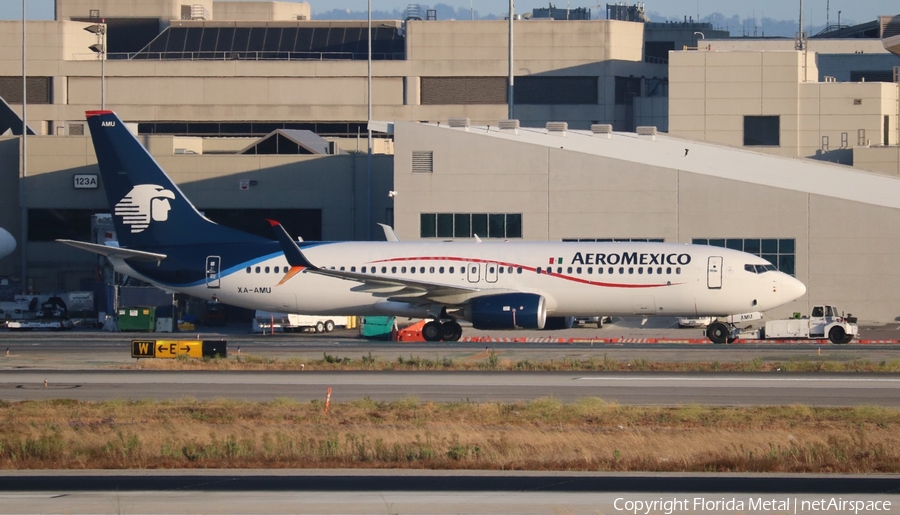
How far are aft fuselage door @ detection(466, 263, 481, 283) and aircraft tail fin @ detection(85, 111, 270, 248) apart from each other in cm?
905

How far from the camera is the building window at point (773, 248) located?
188ft

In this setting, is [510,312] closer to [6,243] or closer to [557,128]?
[557,128]

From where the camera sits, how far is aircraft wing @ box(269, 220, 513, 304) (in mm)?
44688

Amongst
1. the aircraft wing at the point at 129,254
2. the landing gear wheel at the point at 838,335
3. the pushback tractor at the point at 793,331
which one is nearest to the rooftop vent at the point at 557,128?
the pushback tractor at the point at 793,331

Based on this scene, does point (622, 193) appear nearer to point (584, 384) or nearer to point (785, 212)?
point (785, 212)

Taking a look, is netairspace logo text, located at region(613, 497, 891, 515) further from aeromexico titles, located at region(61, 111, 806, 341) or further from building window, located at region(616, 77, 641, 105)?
building window, located at region(616, 77, 641, 105)

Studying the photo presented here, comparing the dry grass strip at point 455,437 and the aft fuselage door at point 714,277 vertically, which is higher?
the aft fuselage door at point 714,277

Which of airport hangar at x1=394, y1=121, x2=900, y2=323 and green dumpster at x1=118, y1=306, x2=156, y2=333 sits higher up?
airport hangar at x1=394, y1=121, x2=900, y2=323

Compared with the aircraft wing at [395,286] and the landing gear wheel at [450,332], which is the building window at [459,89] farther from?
the landing gear wheel at [450,332]

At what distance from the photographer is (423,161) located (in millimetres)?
61312

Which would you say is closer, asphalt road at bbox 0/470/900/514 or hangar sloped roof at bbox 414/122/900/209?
asphalt road at bbox 0/470/900/514

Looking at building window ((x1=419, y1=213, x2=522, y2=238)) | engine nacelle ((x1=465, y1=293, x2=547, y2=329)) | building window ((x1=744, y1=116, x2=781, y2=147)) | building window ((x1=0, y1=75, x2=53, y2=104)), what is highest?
building window ((x1=0, y1=75, x2=53, y2=104))

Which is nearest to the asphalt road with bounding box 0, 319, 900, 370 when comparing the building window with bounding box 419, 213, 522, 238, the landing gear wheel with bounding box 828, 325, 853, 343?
the landing gear wheel with bounding box 828, 325, 853, 343

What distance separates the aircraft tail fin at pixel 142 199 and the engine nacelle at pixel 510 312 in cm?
1033
